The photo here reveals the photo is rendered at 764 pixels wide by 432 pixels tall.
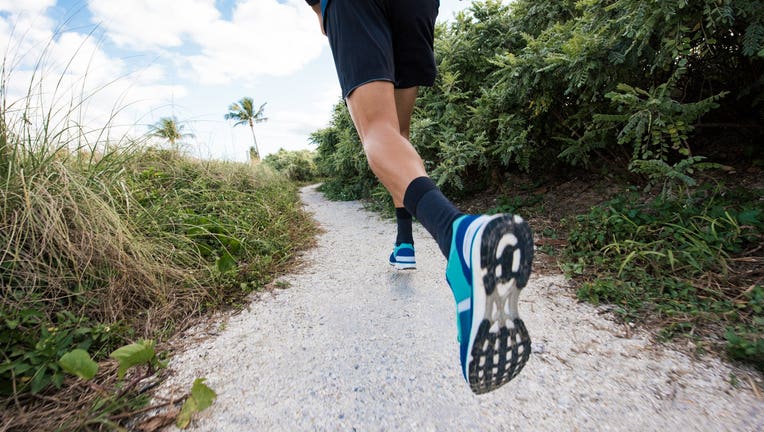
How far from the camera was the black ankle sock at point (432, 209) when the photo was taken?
32.5 inches

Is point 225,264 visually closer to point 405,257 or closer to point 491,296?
point 405,257

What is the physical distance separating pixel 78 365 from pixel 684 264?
2.08m

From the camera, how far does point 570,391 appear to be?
81 cm

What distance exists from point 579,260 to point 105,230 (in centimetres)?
210

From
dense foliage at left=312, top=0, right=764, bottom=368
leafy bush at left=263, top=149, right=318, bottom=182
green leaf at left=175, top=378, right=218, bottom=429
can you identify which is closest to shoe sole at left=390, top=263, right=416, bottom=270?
dense foliage at left=312, top=0, right=764, bottom=368

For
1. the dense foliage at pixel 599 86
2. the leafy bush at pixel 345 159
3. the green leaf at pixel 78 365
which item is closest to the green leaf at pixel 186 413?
the green leaf at pixel 78 365

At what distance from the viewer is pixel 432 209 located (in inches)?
34.4

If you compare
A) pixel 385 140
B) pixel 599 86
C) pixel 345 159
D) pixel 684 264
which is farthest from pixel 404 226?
pixel 345 159

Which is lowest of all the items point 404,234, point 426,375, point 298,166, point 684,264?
point 426,375

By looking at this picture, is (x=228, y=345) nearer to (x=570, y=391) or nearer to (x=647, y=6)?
(x=570, y=391)

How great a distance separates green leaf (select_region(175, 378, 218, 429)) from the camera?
0.77 meters

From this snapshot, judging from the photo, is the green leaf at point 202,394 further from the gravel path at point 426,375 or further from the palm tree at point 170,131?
the palm tree at point 170,131

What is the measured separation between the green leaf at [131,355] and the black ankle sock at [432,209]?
851 millimetres

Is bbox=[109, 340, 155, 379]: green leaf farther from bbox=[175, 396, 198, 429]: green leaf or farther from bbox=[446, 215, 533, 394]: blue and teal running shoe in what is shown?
bbox=[446, 215, 533, 394]: blue and teal running shoe
